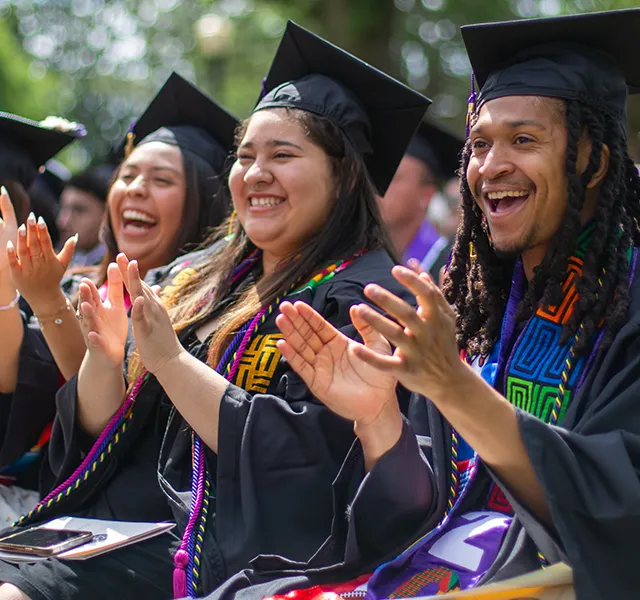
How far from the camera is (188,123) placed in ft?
15.1

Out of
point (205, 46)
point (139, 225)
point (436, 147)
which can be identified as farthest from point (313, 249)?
point (205, 46)

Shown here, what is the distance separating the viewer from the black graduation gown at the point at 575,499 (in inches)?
79.3

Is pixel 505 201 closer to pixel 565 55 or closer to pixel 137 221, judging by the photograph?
pixel 565 55

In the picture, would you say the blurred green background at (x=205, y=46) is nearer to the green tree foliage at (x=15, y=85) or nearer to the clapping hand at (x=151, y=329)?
the green tree foliage at (x=15, y=85)

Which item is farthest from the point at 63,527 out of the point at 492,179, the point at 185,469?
the point at 492,179

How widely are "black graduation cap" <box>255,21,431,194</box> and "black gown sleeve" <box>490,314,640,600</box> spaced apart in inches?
66.3

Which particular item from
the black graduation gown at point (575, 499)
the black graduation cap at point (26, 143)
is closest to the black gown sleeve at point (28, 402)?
the black graduation cap at point (26, 143)

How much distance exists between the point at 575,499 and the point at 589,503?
0.03 metres

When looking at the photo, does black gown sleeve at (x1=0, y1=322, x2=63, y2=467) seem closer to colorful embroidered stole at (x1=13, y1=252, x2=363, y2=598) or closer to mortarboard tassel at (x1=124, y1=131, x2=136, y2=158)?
colorful embroidered stole at (x1=13, y1=252, x2=363, y2=598)

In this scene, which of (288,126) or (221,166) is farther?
(221,166)

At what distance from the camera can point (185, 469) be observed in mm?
3035

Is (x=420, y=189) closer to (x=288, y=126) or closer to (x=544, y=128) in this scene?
(x=288, y=126)

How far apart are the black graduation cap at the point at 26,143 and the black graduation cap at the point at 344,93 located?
138 cm

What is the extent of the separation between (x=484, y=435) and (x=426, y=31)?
1450cm
